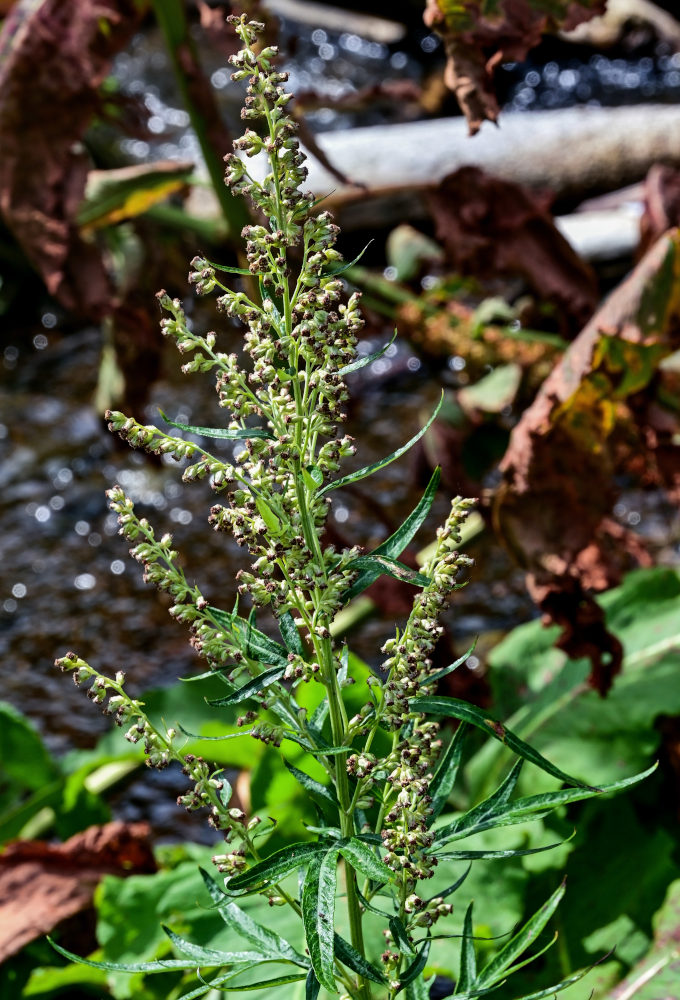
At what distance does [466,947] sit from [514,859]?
2.19 ft

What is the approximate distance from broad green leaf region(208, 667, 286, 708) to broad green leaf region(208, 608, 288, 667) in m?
0.02

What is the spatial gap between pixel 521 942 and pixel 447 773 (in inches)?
5.8

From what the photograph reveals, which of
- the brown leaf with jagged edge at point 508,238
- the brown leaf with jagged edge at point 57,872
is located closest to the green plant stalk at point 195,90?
the brown leaf with jagged edge at point 508,238

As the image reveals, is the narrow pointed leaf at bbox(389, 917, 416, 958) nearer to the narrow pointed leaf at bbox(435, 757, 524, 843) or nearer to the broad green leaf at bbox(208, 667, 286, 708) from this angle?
the narrow pointed leaf at bbox(435, 757, 524, 843)

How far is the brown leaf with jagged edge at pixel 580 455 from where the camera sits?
5.34 ft

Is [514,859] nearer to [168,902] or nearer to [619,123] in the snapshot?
[168,902]

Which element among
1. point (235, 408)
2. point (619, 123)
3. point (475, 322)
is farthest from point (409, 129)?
point (235, 408)

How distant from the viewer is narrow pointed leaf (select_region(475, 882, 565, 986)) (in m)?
0.91

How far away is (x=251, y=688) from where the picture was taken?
0.82 meters

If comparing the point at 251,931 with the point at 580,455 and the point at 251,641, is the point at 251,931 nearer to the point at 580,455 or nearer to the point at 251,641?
the point at 251,641

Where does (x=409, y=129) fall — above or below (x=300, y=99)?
below

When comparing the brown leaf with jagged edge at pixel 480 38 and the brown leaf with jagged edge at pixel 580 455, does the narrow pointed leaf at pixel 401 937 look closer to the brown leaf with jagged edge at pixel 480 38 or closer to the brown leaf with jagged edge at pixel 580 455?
the brown leaf with jagged edge at pixel 580 455

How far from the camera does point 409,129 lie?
197 inches

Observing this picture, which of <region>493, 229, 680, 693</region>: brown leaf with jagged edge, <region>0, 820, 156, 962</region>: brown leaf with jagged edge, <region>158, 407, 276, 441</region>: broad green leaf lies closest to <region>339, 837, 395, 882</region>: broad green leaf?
<region>158, 407, 276, 441</region>: broad green leaf
